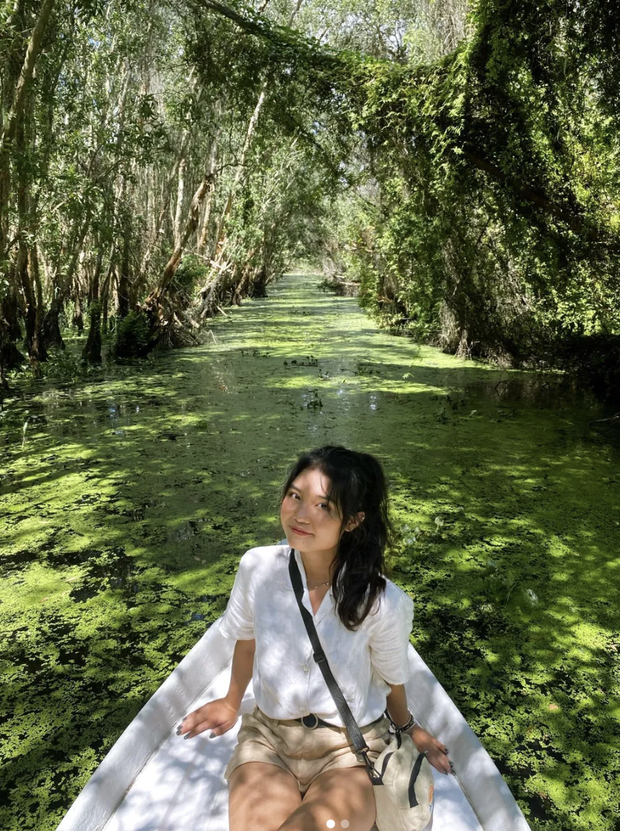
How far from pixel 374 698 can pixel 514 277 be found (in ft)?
25.1

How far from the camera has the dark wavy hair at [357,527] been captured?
1536 mm

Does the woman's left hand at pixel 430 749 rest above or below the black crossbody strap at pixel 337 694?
below

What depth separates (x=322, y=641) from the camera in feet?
5.06

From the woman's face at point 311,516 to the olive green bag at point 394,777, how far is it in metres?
0.19

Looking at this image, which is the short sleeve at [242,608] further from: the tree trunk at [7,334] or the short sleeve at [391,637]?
the tree trunk at [7,334]

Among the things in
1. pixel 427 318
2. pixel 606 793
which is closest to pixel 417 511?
pixel 606 793

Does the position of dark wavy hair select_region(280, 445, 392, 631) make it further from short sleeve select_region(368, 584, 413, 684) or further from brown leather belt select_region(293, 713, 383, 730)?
brown leather belt select_region(293, 713, 383, 730)

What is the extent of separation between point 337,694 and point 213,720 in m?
0.52

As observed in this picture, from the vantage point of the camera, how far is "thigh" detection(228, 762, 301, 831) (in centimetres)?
138

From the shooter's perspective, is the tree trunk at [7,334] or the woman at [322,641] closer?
the woman at [322,641]

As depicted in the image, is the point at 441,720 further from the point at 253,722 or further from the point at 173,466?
the point at 173,466

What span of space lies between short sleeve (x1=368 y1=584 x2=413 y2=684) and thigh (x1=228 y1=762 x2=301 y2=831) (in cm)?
35

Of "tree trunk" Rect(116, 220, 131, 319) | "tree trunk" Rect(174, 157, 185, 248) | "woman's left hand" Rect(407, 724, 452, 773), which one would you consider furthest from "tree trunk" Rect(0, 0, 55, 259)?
"woman's left hand" Rect(407, 724, 452, 773)

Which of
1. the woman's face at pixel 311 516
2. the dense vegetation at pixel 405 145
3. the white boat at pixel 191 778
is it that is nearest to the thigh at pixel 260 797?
the white boat at pixel 191 778
